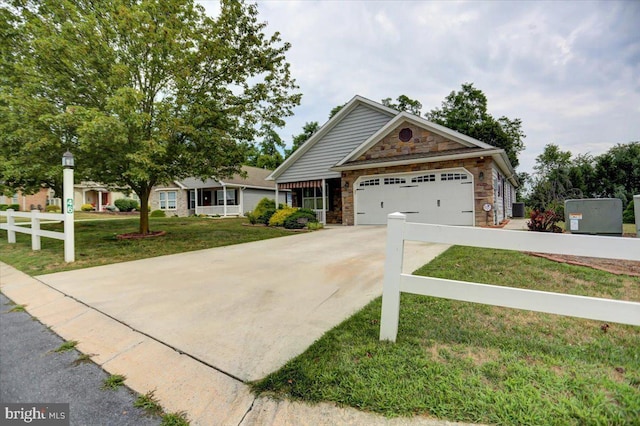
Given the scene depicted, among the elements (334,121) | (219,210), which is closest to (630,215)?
(334,121)

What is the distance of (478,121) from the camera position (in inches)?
1240

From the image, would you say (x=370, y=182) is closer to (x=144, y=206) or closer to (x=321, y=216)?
(x=321, y=216)

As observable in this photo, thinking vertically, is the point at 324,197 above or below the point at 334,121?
below

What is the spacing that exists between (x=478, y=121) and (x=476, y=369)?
3511 cm

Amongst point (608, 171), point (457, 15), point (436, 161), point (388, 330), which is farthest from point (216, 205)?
point (608, 171)

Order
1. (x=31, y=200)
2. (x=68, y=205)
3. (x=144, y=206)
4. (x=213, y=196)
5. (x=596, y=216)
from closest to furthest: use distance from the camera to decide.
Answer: (x=68, y=205)
(x=596, y=216)
(x=144, y=206)
(x=213, y=196)
(x=31, y=200)

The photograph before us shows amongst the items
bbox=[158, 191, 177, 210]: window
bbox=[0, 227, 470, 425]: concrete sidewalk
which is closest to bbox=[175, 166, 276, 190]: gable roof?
bbox=[158, 191, 177, 210]: window

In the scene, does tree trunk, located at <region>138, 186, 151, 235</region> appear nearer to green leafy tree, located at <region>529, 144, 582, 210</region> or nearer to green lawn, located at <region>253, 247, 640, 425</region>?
green lawn, located at <region>253, 247, 640, 425</region>

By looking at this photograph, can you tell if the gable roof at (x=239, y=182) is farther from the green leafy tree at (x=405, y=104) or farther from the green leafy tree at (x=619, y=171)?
the green leafy tree at (x=619, y=171)

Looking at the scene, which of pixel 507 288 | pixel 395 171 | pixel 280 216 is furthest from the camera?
pixel 280 216

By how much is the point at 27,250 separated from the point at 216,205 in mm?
17635

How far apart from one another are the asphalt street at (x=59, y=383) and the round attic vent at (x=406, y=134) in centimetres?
1285

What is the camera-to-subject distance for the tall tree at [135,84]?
7.12 metres

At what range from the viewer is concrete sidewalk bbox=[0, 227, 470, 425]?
1.99 metres
